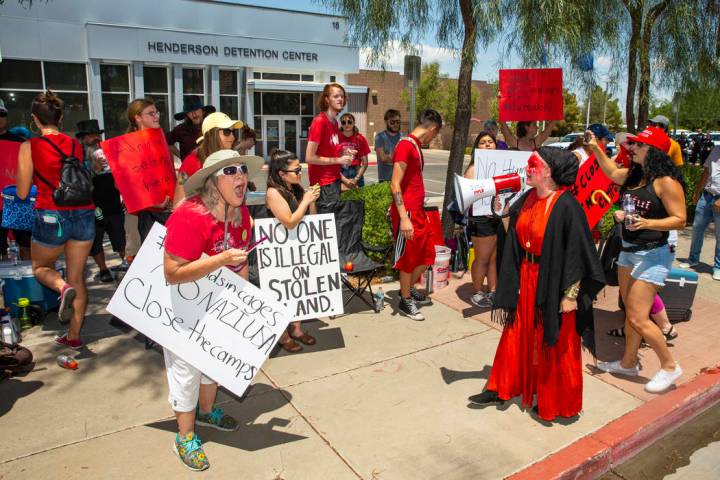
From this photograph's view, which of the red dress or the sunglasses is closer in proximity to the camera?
the sunglasses

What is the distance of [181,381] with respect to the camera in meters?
3.25

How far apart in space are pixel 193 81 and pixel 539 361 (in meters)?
25.4

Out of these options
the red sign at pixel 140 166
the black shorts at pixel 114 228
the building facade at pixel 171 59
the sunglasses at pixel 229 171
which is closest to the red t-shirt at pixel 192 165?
the red sign at pixel 140 166

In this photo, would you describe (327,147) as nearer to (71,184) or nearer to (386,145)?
(386,145)

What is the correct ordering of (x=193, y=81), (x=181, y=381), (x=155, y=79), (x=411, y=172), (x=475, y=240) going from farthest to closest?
(x=193, y=81) < (x=155, y=79) < (x=475, y=240) < (x=411, y=172) < (x=181, y=381)

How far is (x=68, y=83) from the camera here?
23.6 m

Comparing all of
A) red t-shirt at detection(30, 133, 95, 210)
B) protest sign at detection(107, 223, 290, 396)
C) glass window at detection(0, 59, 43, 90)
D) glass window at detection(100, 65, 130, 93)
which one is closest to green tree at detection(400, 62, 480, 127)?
glass window at detection(100, 65, 130, 93)

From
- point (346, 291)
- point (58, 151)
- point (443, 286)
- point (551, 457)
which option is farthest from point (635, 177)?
A: point (58, 151)

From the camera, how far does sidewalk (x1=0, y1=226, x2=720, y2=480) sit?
3.43 meters

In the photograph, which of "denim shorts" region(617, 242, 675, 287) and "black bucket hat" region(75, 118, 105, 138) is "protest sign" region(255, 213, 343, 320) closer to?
"denim shorts" region(617, 242, 675, 287)

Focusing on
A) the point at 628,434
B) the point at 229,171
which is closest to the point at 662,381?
the point at 628,434

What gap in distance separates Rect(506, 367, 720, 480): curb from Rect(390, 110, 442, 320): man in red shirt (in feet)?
7.40

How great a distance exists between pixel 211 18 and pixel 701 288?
24357 millimetres

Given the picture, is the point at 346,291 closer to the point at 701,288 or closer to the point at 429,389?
the point at 429,389
